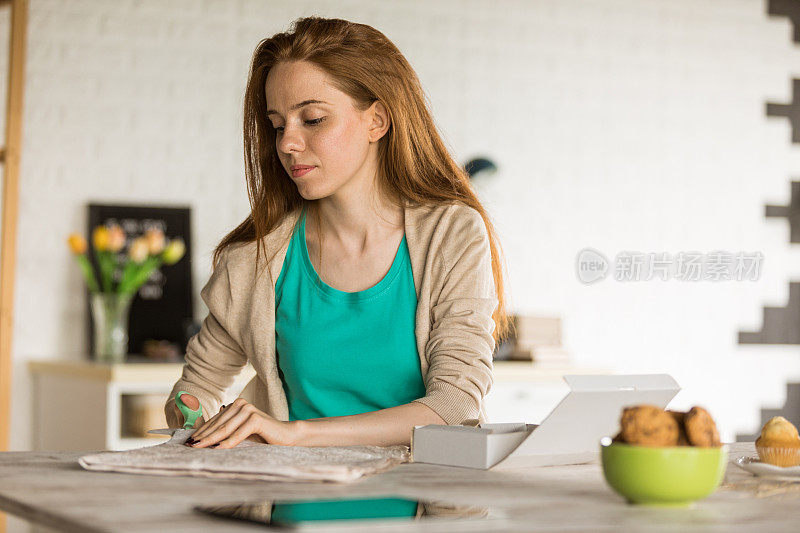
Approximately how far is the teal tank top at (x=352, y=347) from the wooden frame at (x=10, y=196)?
7.87ft

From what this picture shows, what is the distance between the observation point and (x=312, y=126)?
1920 millimetres

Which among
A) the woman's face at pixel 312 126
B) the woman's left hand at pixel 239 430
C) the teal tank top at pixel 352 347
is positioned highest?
the woman's face at pixel 312 126

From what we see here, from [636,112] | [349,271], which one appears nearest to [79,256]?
[349,271]

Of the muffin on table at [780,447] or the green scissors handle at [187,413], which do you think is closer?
the muffin on table at [780,447]

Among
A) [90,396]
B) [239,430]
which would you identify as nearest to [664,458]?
[239,430]

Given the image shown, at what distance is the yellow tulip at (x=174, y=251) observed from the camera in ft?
13.5

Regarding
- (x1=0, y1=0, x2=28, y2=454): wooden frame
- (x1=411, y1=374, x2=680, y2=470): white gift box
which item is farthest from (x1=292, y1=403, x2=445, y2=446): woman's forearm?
(x1=0, y1=0, x2=28, y2=454): wooden frame

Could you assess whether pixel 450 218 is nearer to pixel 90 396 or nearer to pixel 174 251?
pixel 90 396

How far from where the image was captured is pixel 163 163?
170 inches

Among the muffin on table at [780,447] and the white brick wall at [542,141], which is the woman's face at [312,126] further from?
the white brick wall at [542,141]

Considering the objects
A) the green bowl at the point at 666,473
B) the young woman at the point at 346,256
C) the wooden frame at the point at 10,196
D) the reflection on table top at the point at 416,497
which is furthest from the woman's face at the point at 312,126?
the wooden frame at the point at 10,196

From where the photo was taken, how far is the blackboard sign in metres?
4.20

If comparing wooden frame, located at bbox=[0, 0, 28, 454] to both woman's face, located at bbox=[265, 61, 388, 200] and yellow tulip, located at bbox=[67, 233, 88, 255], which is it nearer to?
yellow tulip, located at bbox=[67, 233, 88, 255]

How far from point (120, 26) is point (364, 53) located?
2566 mm
